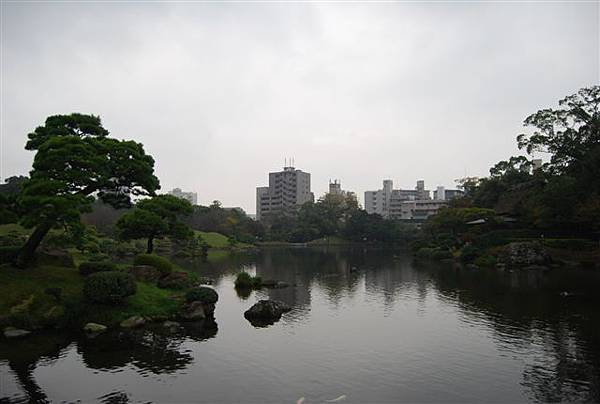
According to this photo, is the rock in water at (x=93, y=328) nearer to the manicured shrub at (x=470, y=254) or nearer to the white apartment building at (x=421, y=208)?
the manicured shrub at (x=470, y=254)

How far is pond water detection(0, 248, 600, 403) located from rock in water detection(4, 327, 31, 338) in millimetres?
634

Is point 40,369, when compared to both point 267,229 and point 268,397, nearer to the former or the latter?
point 268,397

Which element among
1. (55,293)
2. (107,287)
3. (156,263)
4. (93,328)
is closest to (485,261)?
(156,263)

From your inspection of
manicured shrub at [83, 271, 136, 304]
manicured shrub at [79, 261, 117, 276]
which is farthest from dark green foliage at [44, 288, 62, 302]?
manicured shrub at [79, 261, 117, 276]

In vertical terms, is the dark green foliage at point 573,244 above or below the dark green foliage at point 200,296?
above

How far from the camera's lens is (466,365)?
16328 mm

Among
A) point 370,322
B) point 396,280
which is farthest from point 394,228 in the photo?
point 370,322

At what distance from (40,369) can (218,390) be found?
6446 mm

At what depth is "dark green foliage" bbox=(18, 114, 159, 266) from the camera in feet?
67.8

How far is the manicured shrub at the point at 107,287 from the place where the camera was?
20.9 m

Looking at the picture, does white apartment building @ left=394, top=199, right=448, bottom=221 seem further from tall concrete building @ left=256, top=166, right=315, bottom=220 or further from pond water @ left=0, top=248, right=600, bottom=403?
pond water @ left=0, top=248, right=600, bottom=403

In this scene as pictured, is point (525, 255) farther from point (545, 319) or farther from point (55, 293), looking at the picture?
point (55, 293)

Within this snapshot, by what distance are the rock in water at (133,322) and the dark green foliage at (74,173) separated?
5225 mm

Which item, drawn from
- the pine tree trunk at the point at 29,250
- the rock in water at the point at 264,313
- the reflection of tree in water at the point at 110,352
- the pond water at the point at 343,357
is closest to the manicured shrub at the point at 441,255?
the pond water at the point at 343,357
